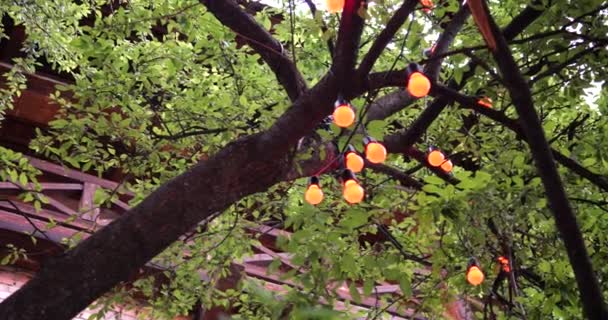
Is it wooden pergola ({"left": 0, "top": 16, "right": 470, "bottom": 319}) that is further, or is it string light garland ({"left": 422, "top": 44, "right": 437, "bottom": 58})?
wooden pergola ({"left": 0, "top": 16, "right": 470, "bottom": 319})

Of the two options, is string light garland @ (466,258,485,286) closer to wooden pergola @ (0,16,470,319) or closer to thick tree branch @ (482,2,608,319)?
thick tree branch @ (482,2,608,319)

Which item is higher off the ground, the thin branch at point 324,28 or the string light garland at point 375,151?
the thin branch at point 324,28

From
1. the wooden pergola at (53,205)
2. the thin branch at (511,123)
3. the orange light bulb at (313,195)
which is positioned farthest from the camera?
the wooden pergola at (53,205)

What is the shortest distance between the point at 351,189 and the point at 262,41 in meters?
0.92

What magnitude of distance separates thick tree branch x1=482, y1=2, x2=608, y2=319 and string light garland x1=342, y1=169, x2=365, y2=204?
36.5 inches

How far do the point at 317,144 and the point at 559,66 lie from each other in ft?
4.05

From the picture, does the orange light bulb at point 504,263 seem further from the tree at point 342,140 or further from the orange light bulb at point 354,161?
the orange light bulb at point 354,161

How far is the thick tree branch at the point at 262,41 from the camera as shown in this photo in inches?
116

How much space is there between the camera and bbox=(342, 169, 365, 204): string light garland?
2.77 meters

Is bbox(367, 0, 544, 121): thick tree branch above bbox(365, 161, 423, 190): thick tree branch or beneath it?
above

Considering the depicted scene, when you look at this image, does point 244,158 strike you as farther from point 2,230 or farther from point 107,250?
point 2,230

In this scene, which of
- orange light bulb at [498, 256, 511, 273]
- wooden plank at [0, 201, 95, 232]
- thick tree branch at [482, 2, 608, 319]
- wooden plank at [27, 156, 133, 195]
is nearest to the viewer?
thick tree branch at [482, 2, 608, 319]

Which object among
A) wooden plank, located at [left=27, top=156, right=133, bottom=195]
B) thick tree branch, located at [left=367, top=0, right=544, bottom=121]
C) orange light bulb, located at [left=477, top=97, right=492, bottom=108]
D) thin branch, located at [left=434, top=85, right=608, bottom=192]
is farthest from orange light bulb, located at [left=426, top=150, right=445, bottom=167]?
wooden plank, located at [left=27, top=156, right=133, bottom=195]

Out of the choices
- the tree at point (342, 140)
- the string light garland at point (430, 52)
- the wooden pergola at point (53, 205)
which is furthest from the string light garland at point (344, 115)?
the wooden pergola at point (53, 205)
